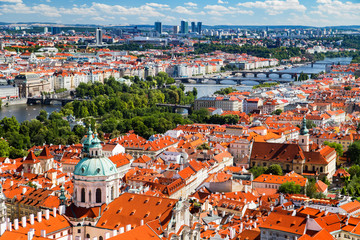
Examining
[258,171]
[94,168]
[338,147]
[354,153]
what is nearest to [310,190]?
[258,171]

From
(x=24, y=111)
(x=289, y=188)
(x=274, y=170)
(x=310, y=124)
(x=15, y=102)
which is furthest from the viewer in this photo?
(x=15, y=102)

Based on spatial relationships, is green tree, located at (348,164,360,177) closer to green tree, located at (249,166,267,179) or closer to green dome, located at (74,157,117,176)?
green tree, located at (249,166,267,179)

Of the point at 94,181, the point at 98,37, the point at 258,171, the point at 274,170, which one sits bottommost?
the point at 98,37

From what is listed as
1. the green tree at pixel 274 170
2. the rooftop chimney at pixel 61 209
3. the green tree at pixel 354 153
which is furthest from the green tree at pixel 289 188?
the rooftop chimney at pixel 61 209

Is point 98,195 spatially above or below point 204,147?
above

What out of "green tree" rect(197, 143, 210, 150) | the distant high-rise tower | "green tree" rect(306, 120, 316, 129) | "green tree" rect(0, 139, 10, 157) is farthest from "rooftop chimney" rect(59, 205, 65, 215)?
the distant high-rise tower

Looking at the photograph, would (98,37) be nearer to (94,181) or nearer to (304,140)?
(304,140)

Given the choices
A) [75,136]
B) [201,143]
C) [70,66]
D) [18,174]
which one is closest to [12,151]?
[75,136]

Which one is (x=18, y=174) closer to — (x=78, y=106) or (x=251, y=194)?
(x=251, y=194)
